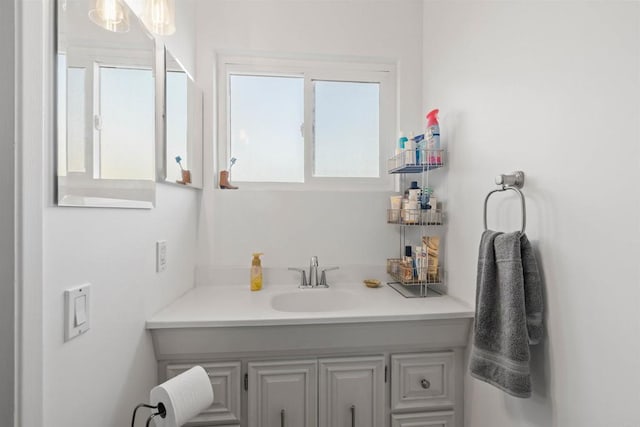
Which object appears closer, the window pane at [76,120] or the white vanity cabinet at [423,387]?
the window pane at [76,120]

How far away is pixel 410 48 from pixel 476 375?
1.59 meters

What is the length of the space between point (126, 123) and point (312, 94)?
1035 mm

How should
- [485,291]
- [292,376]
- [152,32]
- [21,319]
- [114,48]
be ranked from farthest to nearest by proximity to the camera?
[292,376], [152,32], [485,291], [114,48], [21,319]

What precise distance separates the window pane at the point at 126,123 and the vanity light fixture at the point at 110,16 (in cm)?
11

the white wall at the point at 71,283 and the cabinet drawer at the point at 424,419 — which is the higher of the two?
the white wall at the point at 71,283

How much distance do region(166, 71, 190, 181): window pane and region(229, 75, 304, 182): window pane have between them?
0.34m

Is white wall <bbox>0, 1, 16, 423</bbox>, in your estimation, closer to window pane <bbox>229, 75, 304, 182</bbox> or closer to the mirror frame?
the mirror frame

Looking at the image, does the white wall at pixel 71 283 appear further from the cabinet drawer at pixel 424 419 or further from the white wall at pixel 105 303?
the cabinet drawer at pixel 424 419

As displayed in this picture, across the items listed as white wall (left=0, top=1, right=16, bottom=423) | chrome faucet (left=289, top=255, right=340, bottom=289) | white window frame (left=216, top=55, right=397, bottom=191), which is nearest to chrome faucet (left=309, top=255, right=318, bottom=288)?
chrome faucet (left=289, top=255, right=340, bottom=289)

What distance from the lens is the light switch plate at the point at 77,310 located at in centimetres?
67

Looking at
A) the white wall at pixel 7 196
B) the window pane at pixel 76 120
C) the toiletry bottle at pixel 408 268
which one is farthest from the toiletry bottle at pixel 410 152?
the white wall at pixel 7 196

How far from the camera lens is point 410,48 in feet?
5.45

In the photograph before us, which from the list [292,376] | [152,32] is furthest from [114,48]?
[292,376]

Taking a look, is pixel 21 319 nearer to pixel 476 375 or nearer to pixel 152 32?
pixel 152 32
